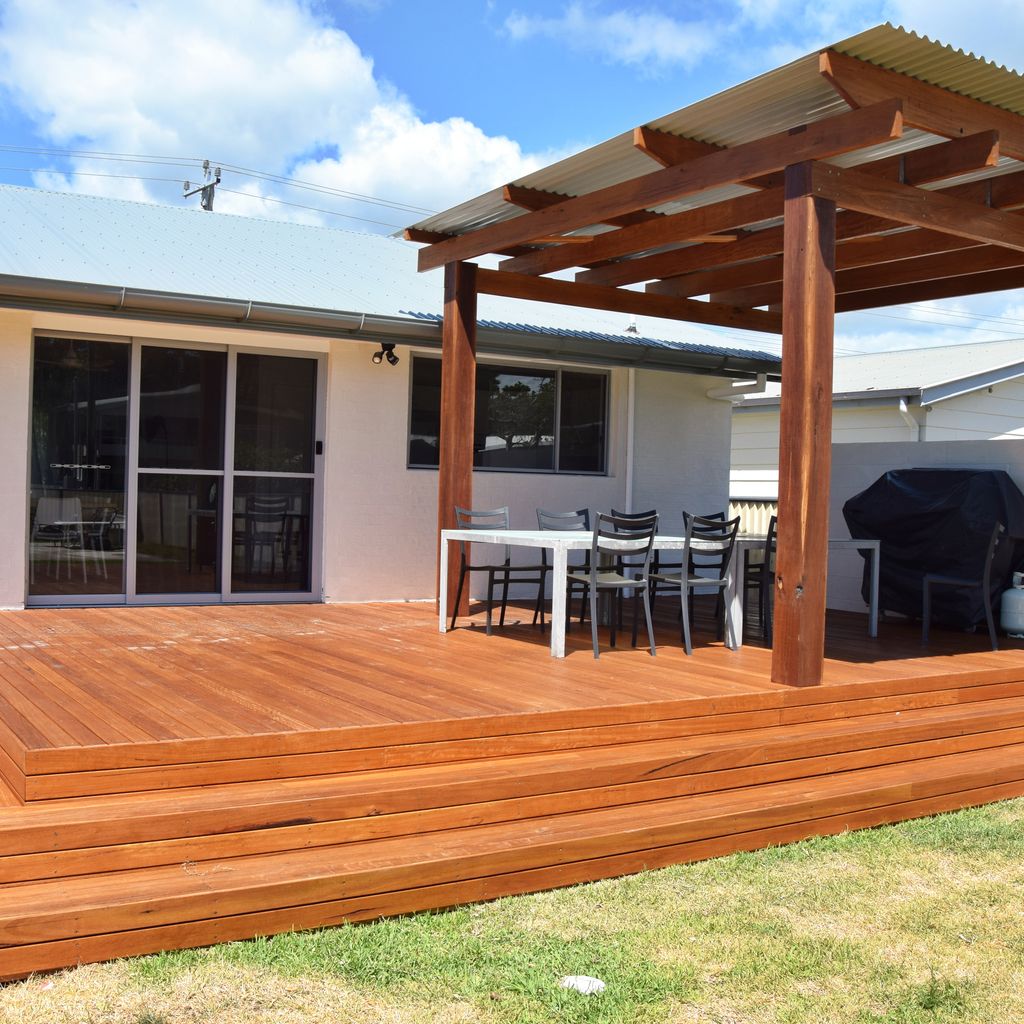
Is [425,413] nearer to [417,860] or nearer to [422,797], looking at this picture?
[422,797]

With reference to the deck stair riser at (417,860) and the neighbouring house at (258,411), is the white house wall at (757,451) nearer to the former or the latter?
the neighbouring house at (258,411)

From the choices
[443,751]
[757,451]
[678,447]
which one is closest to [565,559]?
[443,751]

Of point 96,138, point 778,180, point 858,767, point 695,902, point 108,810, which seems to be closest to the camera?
point 108,810

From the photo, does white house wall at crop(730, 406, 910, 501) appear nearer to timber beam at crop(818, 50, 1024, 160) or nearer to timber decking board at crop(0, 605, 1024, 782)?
timber decking board at crop(0, 605, 1024, 782)

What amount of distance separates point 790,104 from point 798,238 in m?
0.74

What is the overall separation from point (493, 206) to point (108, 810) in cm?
511

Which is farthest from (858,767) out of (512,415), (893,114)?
(512,415)

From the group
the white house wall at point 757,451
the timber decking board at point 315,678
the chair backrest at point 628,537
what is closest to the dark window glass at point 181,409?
the timber decking board at point 315,678

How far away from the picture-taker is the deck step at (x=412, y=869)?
3.46 meters

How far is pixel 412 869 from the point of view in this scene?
4.00m

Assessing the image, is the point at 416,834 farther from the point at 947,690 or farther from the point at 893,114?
the point at 893,114

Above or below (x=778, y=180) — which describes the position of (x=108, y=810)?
below

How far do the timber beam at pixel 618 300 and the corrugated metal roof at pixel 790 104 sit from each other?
1156mm

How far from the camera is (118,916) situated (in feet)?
11.4
